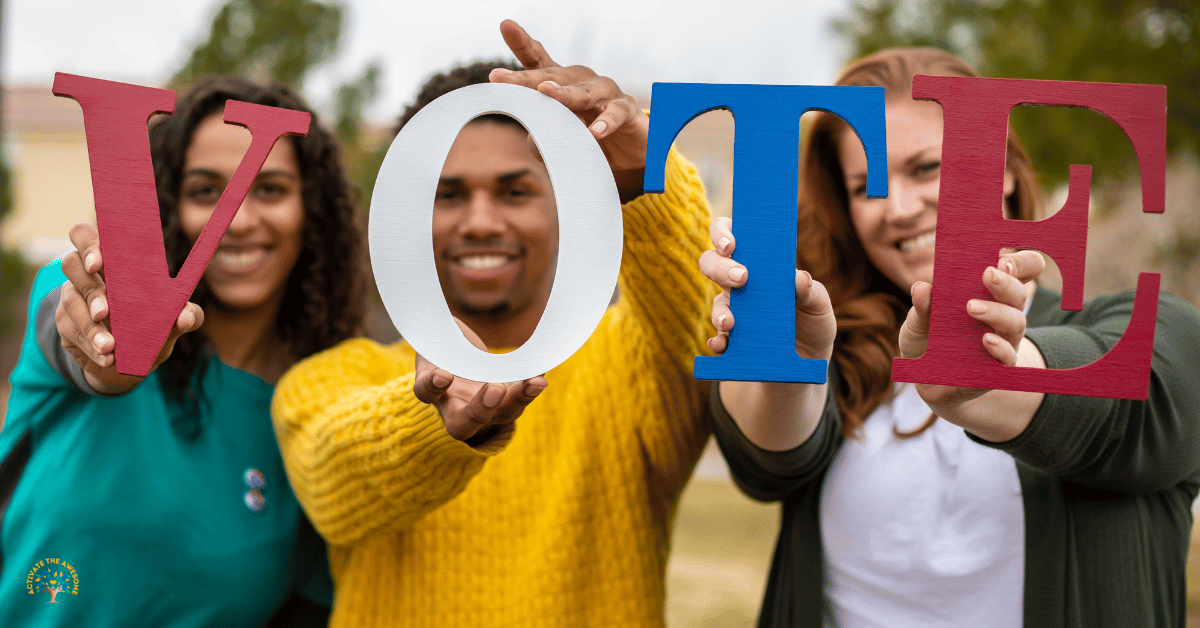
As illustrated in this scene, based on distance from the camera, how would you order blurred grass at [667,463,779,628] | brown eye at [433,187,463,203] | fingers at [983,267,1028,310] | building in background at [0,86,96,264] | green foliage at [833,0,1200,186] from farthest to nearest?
building in background at [0,86,96,264] → green foliage at [833,0,1200,186] → blurred grass at [667,463,779,628] → brown eye at [433,187,463,203] → fingers at [983,267,1028,310]

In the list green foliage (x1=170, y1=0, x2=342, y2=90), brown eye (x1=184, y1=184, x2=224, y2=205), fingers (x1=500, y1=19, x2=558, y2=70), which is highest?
green foliage (x1=170, y1=0, x2=342, y2=90)

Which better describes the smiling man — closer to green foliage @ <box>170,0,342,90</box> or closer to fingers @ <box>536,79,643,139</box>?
fingers @ <box>536,79,643,139</box>

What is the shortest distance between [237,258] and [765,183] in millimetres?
1222

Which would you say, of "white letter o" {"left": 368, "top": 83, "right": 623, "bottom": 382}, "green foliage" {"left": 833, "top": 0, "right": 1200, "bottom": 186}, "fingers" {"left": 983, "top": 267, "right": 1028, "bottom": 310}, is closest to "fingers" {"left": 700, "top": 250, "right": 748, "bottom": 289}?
"white letter o" {"left": 368, "top": 83, "right": 623, "bottom": 382}

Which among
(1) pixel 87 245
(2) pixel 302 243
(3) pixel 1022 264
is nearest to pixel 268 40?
(2) pixel 302 243

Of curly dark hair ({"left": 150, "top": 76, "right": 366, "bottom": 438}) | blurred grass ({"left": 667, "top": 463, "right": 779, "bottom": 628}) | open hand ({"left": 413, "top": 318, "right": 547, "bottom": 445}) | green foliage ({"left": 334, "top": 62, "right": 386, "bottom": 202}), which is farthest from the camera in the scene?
green foliage ({"left": 334, "top": 62, "right": 386, "bottom": 202})

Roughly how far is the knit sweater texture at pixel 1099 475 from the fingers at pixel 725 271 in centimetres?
41

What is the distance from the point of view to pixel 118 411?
1.77 metres

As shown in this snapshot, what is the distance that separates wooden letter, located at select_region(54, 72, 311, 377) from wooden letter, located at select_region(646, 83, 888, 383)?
728mm

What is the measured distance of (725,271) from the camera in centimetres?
129

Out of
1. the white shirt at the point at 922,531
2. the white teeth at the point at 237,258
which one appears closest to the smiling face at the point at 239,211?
the white teeth at the point at 237,258

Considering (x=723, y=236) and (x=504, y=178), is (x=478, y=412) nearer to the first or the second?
(x=723, y=236)

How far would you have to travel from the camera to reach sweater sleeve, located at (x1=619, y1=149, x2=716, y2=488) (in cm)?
157

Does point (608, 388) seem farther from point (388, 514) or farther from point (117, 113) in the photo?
point (117, 113)
